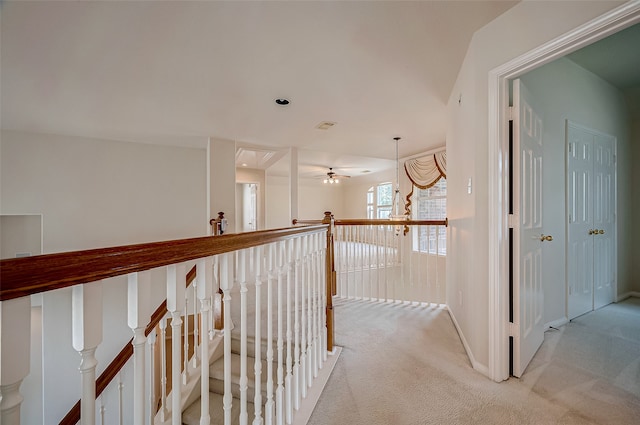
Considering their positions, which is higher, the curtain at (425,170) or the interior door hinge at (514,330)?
the curtain at (425,170)

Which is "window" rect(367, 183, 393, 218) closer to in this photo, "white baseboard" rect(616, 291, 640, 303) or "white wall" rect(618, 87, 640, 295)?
"white wall" rect(618, 87, 640, 295)

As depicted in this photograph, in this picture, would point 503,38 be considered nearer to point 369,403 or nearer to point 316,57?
point 316,57

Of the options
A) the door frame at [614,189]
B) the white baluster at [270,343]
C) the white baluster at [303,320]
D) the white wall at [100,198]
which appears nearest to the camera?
the white baluster at [270,343]

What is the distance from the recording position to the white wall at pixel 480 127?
1.43 m

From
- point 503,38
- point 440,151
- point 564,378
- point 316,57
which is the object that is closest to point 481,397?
point 564,378

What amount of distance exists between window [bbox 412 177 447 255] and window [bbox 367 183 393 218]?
2.40m

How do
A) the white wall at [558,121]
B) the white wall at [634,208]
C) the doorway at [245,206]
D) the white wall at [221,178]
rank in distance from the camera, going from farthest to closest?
the doorway at [245,206] < the white wall at [221,178] < the white wall at [634,208] < the white wall at [558,121]

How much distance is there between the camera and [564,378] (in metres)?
1.73

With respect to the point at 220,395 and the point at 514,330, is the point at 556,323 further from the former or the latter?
the point at 220,395

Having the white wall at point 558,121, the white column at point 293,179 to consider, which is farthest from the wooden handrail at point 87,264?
the white column at point 293,179

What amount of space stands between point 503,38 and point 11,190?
5725mm

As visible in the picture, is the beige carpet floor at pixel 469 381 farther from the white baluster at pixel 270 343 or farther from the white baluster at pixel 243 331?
the white baluster at pixel 243 331

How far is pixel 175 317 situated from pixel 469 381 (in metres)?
1.92

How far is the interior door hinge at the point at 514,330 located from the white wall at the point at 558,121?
0.92 m
